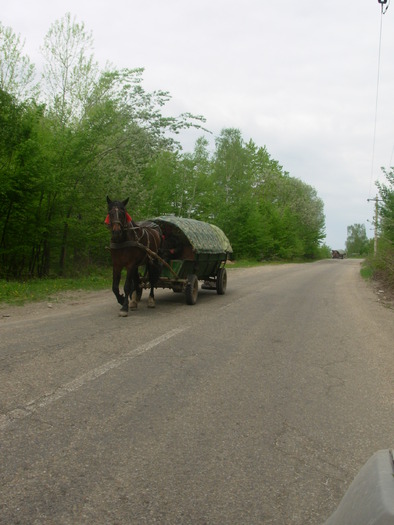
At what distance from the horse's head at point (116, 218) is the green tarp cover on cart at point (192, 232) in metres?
2.26

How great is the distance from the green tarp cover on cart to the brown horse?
2.96 feet

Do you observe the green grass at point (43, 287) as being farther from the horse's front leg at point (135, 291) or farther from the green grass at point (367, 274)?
the green grass at point (367, 274)

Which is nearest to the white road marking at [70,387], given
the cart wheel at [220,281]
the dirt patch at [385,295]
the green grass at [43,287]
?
the green grass at [43,287]

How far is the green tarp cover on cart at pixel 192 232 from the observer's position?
36.7 feet

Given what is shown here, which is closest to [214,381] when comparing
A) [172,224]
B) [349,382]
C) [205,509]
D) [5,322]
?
[349,382]

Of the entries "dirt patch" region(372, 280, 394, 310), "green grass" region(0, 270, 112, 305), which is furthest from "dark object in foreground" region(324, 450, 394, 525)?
"dirt patch" region(372, 280, 394, 310)

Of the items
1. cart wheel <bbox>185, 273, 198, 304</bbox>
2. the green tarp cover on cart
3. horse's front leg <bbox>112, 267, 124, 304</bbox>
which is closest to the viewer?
horse's front leg <bbox>112, 267, 124, 304</bbox>

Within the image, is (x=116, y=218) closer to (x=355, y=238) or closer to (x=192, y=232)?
(x=192, y=232)

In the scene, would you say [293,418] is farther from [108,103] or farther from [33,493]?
[108,103]

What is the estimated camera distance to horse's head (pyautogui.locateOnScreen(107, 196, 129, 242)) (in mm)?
8836

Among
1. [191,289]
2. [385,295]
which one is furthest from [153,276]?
[385,295]

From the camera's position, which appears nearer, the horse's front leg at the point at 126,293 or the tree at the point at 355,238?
the horse's front leg at the point at 126,293

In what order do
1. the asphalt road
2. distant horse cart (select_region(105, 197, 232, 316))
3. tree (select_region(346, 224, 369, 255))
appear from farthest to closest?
tree (select_region(346, 224, 369, 255))
distant horse cart (select_region(105, 197, 232, 316))
the asphalt road

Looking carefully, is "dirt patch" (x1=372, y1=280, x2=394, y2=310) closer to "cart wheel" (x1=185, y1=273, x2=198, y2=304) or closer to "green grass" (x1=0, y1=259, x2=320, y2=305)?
"cart wheel" (x1=185, y1=273, x2=198, y2=304)
